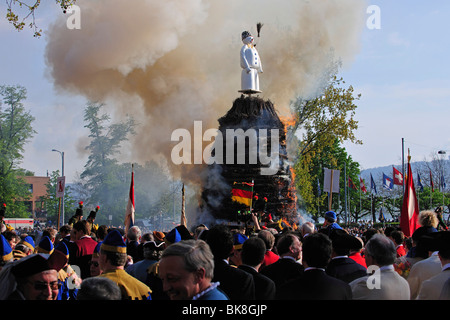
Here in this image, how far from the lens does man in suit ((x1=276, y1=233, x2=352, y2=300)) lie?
5.12 meters

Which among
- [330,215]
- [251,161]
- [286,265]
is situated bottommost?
[286,265]

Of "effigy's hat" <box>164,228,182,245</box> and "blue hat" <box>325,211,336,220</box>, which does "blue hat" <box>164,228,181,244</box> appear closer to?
"effigy's hat" <box>164,228,182,245</box>

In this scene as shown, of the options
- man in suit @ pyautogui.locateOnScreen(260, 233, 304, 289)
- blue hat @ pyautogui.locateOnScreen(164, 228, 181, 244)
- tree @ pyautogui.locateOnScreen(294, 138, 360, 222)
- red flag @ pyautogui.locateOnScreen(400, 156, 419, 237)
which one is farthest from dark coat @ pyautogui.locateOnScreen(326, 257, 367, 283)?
tree @ pyautogui.locateOnScreen(294, 138, 360, 222)

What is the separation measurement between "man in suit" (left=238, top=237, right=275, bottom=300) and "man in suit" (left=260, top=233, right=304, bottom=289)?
72 centimetres

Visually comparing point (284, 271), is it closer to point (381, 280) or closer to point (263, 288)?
point (263, 288)

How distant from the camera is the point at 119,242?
5574 mm

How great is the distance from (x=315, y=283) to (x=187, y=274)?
170cm

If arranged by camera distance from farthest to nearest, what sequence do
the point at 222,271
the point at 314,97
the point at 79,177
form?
1. the point at 79,177
2. the point at 314,97
3. the point at 222,271

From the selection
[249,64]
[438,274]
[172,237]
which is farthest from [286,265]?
[249,64]

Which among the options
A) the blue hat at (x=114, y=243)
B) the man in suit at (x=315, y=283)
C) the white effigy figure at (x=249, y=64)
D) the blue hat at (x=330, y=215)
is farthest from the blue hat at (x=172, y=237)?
the white effigy figure at (x=249, y=64)

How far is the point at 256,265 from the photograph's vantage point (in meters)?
6.07
